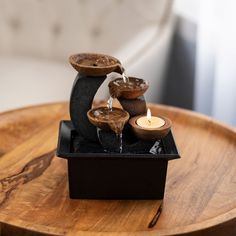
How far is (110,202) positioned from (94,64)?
0.70 ft

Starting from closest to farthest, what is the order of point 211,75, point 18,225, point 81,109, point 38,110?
point 18,225 < point 81,109 < point 38,110 < point 211,75

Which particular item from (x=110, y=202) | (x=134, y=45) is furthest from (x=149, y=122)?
(x=134, y=45)

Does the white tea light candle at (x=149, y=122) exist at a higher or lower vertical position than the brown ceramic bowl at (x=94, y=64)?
lower

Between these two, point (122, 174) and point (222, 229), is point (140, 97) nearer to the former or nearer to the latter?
point (122, 174)

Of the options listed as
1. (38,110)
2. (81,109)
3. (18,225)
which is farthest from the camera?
(38,110)

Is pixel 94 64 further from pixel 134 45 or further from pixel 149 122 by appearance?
pixel 134 45

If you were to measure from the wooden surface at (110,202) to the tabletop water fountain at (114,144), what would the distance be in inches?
0.9

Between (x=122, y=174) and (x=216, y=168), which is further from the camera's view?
(x=216, y=168)

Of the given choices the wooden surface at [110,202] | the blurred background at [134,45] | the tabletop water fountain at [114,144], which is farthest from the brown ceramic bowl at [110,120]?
the blurred background at [134,45]

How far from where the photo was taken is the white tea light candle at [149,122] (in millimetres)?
680

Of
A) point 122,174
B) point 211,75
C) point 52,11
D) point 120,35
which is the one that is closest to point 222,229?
point 122,174

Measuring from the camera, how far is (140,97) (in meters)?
0.72

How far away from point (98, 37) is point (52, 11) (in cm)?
18

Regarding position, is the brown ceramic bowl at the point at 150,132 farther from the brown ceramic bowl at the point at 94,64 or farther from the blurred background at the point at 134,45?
the blurred background at the point at 134,45
